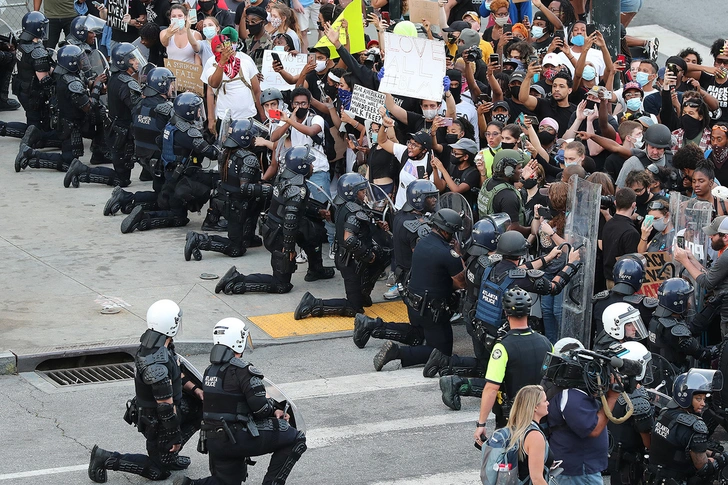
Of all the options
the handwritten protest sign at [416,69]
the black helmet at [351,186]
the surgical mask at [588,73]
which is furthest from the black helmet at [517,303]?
the surgical mask at [588,73]

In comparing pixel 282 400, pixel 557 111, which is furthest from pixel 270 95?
pixel 282 400

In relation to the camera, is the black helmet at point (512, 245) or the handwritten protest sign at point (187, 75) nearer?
the black helmet at point (512, 245)

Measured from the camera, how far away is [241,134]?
46.3 ft

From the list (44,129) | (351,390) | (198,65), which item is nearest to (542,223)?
(351,390)

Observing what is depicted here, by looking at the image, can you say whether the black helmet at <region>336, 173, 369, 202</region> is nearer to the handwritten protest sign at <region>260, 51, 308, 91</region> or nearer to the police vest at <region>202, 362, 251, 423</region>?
the handwritten protest sign at <region>260, 51, 308, 91</region>

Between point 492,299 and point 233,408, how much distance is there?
8.64ft

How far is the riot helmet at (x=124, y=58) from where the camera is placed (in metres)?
16.4

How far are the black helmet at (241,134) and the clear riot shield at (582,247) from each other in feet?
14.2

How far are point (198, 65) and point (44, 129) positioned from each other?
10.5 feet

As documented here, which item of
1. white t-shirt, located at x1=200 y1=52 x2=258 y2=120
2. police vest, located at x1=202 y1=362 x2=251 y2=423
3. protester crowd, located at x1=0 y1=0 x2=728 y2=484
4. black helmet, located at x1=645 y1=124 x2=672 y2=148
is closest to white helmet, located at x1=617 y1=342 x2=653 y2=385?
protester crowd, located at x1=0 y1=0 x2=728 y2=484

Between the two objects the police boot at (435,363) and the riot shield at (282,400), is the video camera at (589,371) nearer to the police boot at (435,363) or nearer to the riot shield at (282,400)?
the riot shield at (282,400)

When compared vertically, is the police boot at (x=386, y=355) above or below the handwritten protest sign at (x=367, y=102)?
below

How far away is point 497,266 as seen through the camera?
10297 millimetres

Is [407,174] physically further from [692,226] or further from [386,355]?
[692,226]
